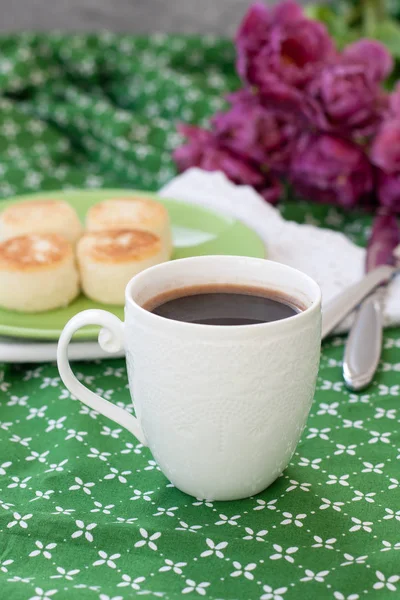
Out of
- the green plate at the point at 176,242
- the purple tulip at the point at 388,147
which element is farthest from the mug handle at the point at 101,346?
the purple tulip at the point at 388,147

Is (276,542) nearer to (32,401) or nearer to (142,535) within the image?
(142,535)

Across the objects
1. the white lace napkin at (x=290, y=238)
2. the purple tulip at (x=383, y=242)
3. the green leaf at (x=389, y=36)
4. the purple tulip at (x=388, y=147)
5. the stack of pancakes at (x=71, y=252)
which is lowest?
the white lace napkin at (x=290, y=238)

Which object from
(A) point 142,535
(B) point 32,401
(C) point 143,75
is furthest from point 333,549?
(C) point 143,75

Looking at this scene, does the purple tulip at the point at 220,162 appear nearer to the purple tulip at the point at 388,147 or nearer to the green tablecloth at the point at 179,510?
the purple tulip at the point at 388,147

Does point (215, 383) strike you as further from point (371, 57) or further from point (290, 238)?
point (371, 57)

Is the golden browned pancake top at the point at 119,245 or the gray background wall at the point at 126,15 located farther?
the gray background wall at the point at 126,15

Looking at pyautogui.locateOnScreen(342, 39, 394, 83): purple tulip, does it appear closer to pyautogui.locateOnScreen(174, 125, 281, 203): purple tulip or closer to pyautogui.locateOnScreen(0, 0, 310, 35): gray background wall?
pyautogui.locateOnScreen(174, 125, 281, 203): purple tulip

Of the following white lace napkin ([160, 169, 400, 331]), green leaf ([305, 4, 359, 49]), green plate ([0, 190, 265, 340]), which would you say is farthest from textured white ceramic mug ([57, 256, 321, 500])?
green leaf ([305, 4, 359, 49])
